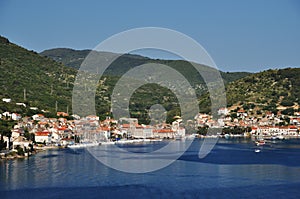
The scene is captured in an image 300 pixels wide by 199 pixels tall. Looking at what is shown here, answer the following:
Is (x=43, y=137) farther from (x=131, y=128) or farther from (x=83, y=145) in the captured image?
(x=131, y=128)

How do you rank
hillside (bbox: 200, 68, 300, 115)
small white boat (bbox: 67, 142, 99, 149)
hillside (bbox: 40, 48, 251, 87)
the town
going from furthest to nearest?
hillside (bbox: 40, 48, 251, 87), hillside (bbox: 200, 68, 300, 115), small white boat (bbox: 67, 142, 99, 149), the town

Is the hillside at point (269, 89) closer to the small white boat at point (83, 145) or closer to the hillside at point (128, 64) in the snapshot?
the hillside at point (128, 64)

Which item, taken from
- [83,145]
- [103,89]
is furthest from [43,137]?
[103,89]

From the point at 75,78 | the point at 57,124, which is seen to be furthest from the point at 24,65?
the point at 57,124

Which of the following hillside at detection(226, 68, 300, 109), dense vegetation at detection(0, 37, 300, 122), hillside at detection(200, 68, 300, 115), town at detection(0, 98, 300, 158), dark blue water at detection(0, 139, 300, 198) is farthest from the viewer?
hillside at detection(226, 68, 300, 109)

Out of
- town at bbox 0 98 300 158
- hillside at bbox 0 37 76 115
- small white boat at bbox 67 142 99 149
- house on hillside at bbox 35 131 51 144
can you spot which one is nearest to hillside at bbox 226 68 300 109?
town at bbox 0 98 300 158

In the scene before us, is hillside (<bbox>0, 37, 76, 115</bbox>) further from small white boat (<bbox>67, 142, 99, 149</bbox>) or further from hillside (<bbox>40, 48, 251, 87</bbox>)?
hillside (<bbox>40, 48, 251, 87</bbox>)

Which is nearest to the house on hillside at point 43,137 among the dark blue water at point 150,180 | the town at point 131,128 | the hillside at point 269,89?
the town at point 131,128
